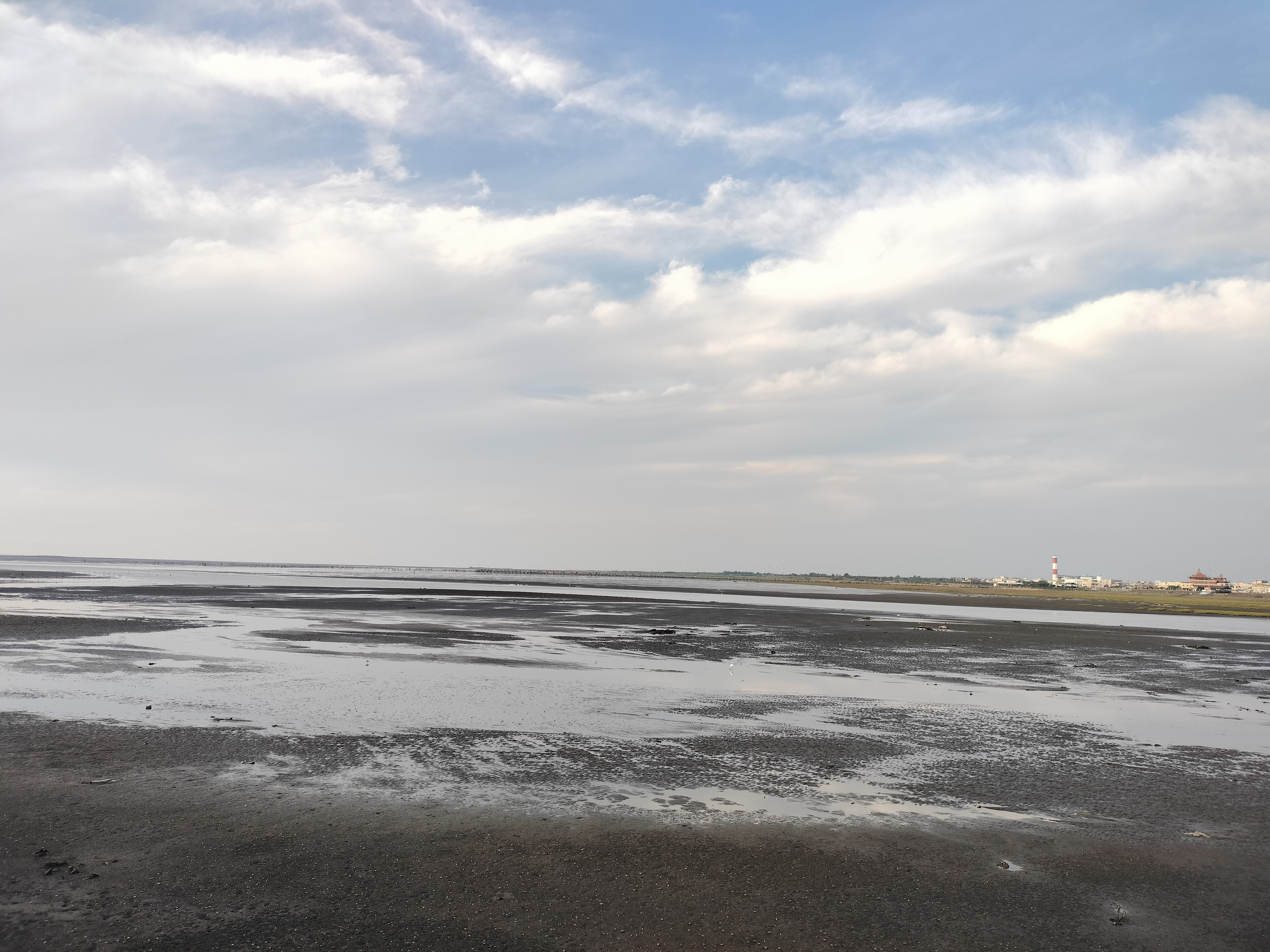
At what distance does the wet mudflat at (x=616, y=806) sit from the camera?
25.5 ft

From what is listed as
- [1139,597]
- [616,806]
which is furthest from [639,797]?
[1139,597]

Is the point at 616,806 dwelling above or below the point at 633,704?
above

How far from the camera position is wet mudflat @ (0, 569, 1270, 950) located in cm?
776

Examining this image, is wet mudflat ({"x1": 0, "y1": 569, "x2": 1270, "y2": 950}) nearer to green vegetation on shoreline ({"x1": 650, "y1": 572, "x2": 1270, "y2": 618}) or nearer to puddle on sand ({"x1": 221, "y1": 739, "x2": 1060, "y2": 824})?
puddle on sand ({"x1": 221, "y1": 739, "x2": 1060, "y2": 824})

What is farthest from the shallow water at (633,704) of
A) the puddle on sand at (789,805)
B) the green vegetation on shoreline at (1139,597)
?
the green vegetation on shoreline at (1139,597)

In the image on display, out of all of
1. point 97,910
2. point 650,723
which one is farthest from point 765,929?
point 650,723

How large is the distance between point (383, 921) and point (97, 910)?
2.75 metres

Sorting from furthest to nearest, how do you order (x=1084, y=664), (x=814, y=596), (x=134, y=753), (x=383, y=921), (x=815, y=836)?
(x=814, y=596)
(x=1084, y=664)
(x=134, y=753)
(x=815, y=836)
(x=383, y=921)

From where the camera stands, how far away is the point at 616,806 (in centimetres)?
1147

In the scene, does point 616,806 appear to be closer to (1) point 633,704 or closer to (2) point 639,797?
(2) point 639,797

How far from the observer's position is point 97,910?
761 centimetres

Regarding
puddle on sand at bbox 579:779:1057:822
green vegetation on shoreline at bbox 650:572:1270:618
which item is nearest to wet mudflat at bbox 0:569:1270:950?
puddle on sand at bbox 579:779:1057:822

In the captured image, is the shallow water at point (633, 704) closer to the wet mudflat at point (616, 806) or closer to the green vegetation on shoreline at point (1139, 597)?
the wet mudflat at point (616, 806)

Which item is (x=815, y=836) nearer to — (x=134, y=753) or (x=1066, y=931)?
(x=1066, y=931)
